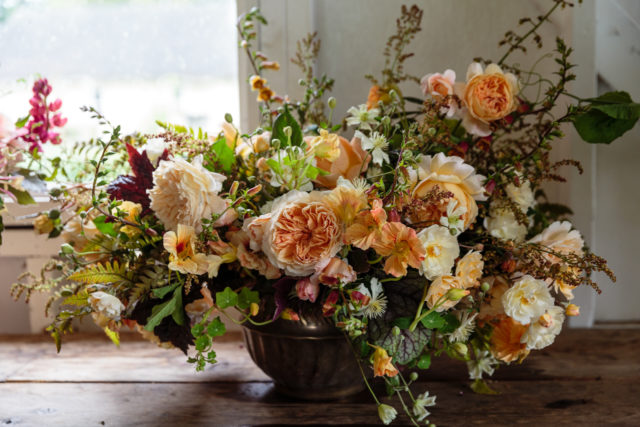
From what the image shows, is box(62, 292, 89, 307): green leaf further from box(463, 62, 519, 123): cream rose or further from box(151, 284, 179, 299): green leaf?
box(463, 62, 519, 123): cream rose

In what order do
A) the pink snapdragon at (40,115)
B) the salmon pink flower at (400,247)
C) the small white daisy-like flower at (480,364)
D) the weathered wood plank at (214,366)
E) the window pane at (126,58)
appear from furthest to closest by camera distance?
1. the window pane at (126,58)
2. the pink snapdragon at (40,115)
3. the weathered wood plank at (214,366)
4. the small white daisy-like flower at (480,364)
5. the salmon pink flower at (400,247)

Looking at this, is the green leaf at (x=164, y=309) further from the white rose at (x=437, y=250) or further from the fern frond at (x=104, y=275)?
the white rose at (x=437, y=250)

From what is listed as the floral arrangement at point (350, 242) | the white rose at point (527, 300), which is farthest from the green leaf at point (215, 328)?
the white rose at point (527, 300)

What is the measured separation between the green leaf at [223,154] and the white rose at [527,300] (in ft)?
1.50

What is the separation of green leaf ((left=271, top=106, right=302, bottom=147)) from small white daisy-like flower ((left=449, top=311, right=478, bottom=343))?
1.14 feet

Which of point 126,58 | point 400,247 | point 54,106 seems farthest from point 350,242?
point 126,58

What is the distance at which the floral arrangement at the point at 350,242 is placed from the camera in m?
0.65

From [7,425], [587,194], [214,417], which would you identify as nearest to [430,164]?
[214,417]

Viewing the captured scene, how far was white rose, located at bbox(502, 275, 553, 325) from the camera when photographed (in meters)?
0.73

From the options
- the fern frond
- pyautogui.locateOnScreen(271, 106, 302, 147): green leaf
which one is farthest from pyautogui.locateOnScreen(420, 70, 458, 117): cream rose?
the fern frond

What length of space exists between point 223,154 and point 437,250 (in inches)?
14.1

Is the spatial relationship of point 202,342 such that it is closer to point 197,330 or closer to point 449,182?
point 197,330

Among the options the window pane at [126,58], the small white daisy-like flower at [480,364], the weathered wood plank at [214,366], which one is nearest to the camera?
the small white daisy-like flower at [480,364]

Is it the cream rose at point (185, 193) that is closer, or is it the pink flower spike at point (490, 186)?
the cream rose at point (185, 193)
